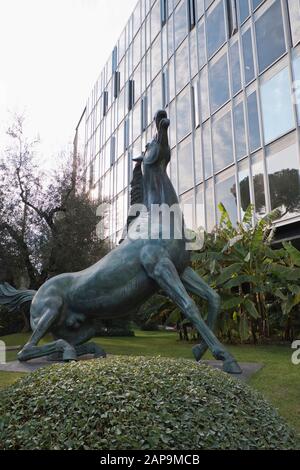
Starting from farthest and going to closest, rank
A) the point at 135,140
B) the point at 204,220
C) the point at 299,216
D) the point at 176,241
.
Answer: the point at 135,140
the point at 204,220
the point at 299,216
the point at 176,241

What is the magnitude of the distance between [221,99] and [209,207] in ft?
16.5

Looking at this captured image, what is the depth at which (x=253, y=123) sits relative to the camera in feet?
49.9

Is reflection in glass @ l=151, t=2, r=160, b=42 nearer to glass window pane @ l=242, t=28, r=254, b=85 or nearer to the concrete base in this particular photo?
glass window pane @ l=242, t=28, r=254, b=85

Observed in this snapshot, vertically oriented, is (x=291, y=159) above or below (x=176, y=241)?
above

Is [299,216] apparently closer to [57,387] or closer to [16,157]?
[57,387]

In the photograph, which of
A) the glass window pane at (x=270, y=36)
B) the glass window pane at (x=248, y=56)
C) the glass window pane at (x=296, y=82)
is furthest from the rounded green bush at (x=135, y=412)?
the glass window pane at (x=248, y=56)

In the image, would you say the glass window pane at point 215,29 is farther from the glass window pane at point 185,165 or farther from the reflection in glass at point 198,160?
the glass window pane at point 185,165

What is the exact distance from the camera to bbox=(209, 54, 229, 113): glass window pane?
17297mm

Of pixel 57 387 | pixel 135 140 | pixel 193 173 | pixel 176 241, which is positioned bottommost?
pixel 57 387

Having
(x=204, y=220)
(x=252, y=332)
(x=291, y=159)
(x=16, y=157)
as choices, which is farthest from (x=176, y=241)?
(x=16, y=157)

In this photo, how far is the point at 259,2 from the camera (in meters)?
15.5

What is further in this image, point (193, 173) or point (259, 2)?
point (193, 173)
